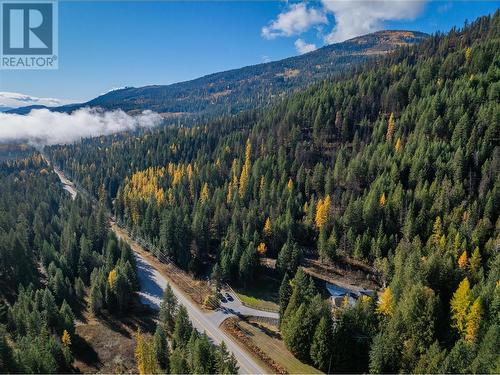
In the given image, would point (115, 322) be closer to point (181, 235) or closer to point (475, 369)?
point (181, 235)

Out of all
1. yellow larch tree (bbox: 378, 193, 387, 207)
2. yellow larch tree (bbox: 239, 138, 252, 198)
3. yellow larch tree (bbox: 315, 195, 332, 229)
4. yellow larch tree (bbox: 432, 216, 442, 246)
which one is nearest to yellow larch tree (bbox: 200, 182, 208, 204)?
yellow larch tree (bbox: 239, 138, 252, 198)

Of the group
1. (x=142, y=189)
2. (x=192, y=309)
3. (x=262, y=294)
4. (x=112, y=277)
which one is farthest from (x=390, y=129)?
(x=112, y=277)

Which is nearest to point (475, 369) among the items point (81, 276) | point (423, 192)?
point (423, 192)

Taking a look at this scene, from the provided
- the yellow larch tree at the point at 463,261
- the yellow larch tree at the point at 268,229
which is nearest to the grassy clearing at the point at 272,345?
the yellow larch tree at the point at 268,229

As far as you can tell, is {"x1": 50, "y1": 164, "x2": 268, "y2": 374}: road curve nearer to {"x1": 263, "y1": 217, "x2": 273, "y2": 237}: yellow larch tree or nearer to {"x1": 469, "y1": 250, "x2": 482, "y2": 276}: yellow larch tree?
{"x1": 263, "y1": 217, "x2": 273, "y2": 237}: yellow larch tree

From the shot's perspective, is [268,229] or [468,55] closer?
[268,229]

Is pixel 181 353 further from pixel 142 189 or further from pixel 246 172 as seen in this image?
pixel 142 189
